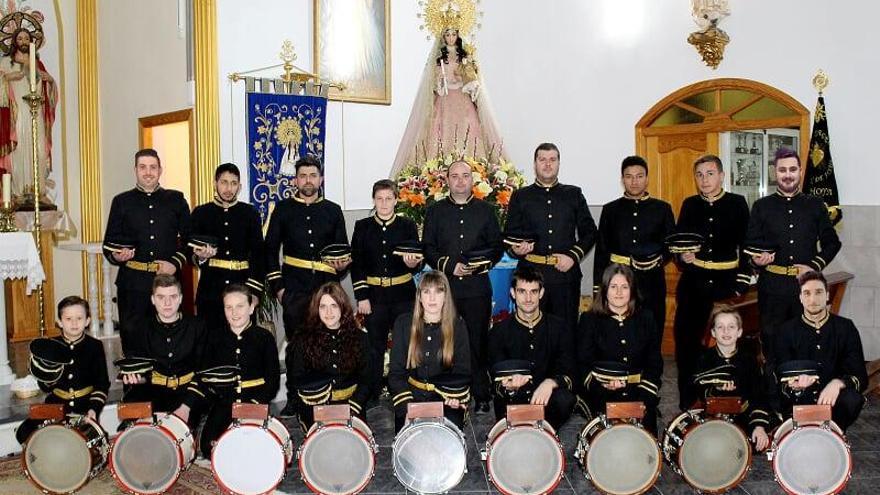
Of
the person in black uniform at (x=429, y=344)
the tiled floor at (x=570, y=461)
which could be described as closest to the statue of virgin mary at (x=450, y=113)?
the tiled floor at (x=570, y=461)

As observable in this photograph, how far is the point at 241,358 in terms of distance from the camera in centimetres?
523

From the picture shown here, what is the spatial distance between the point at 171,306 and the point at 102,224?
175 inches

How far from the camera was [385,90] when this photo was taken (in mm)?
9148

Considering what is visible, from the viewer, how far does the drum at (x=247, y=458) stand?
433cm

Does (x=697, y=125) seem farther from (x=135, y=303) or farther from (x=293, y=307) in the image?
(x=135, y=303)

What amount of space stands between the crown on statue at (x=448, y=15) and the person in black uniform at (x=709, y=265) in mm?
3805

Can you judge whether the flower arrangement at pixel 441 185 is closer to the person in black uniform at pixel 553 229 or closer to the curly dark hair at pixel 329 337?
the person in black uniform at pixel 553 229

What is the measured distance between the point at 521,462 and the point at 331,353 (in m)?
1.46

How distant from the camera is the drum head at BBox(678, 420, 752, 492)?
14.5ft

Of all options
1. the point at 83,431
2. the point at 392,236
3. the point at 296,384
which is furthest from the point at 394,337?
the point at 83,431

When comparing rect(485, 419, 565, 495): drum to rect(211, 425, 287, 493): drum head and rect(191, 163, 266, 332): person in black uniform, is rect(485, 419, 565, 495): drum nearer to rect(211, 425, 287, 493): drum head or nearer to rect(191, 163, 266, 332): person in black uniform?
rect(211, 425, 287, 493): drum head

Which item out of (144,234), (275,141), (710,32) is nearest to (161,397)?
(144,234)

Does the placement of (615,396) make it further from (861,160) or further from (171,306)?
(861,160)

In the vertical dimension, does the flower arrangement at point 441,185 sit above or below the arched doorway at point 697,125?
below
